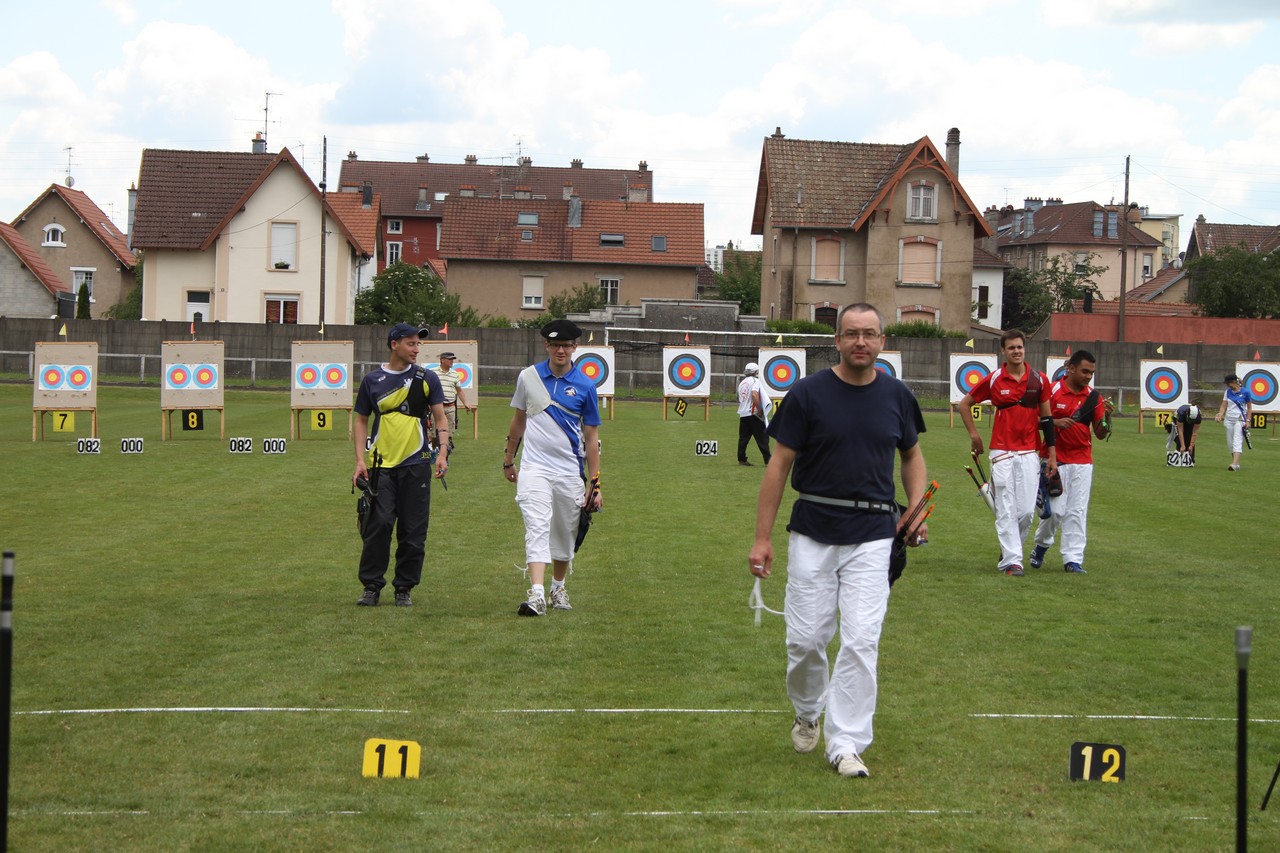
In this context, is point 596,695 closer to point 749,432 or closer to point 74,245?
point 749,432

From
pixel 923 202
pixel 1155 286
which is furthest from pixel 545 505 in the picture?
pixel 1155 286

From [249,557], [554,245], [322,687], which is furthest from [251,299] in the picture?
[322,687]

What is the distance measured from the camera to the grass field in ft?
18.3

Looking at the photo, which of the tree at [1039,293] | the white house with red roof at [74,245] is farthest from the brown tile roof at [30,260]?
the tree at [1039,293]

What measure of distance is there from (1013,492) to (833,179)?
52.9 metres

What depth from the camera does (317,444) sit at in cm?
2688

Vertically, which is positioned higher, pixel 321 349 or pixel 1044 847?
pixel 321 349

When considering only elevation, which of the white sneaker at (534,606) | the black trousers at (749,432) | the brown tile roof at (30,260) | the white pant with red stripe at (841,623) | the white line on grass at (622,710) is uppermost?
the brown tile roof at (30,260)

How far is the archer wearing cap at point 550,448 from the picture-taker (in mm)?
10102

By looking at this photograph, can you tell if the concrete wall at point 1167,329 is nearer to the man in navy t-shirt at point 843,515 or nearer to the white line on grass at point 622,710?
the white line on grass at point 622,710

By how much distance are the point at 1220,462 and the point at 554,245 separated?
1954 inches

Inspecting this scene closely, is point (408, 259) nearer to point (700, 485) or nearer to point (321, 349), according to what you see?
point (321, 349)

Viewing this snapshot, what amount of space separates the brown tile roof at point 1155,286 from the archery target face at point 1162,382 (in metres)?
53.0

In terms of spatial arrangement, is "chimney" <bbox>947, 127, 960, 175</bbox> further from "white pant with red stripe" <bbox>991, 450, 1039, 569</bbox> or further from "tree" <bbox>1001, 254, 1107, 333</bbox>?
"white pant with red stripe" <bbox>991, 450, 1039, 569</bbox>
